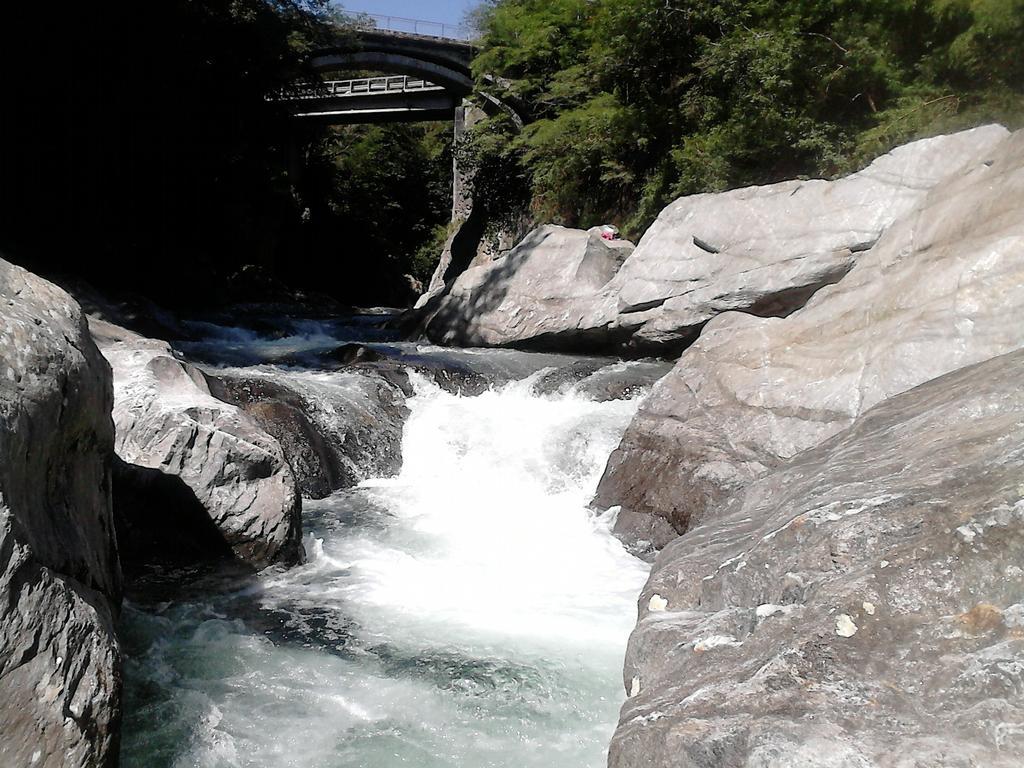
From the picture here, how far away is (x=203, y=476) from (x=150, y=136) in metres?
13.2

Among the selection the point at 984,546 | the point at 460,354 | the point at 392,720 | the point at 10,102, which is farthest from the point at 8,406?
the point at 10,102

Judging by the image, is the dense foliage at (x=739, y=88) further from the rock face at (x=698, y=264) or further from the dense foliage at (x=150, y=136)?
the dense foliage at (x=150, y=136)

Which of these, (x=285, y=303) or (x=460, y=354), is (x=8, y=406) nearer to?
(x=460, y=354)

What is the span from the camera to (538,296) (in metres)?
12.8

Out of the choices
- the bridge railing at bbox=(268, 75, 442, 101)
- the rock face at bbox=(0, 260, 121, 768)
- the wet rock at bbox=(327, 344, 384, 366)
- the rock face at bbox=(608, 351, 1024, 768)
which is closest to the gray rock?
the wet rock at bbox=(327, 344, 384, 366)

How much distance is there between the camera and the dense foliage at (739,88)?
11.0 m

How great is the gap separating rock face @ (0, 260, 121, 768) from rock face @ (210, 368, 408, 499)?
3862mm

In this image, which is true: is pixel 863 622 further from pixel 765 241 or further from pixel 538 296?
pixel 538 296

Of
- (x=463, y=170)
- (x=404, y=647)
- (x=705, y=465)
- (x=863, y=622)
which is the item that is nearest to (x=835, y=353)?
(x=705, y=465)

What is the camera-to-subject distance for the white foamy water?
3693mm

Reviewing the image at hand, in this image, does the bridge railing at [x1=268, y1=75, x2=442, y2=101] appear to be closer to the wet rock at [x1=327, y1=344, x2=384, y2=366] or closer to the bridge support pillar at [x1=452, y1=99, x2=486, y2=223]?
the bridge support pillar at [x1=452, y1=99, x2=486, y2=223]

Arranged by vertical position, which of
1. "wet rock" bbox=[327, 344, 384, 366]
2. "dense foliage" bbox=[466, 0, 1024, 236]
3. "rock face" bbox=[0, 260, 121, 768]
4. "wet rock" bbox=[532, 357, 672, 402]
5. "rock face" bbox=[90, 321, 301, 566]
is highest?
"dense foliage" bbox=[466, 0, 1024, 236]

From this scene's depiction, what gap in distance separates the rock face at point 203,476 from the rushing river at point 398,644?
0.84 ft

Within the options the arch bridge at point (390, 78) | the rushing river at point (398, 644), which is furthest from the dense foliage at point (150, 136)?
the rushing river at point (398, 644)
